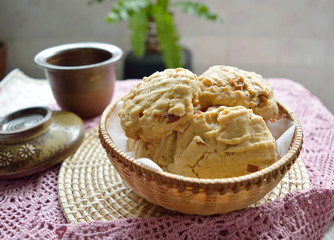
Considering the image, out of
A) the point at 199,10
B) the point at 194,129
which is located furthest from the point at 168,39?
the point at 194,129

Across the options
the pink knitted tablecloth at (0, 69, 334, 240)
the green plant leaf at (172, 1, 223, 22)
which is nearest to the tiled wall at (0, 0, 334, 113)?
the green plant leaf at (172, 1, 223, 22)

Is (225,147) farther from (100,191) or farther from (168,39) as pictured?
(168,39)

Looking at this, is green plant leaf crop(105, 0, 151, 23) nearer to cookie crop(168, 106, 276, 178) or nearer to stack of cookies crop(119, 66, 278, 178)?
stack of cookies crop(119, 66, 278, 178)

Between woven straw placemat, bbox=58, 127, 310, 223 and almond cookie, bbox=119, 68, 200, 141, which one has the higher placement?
almond cookie, bbox=119, 68, 200, 141

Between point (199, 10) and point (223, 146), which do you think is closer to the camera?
point (223, 146)

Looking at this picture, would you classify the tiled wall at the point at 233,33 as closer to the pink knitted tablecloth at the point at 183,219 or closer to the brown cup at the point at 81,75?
the brown cup at the point at 81,75
